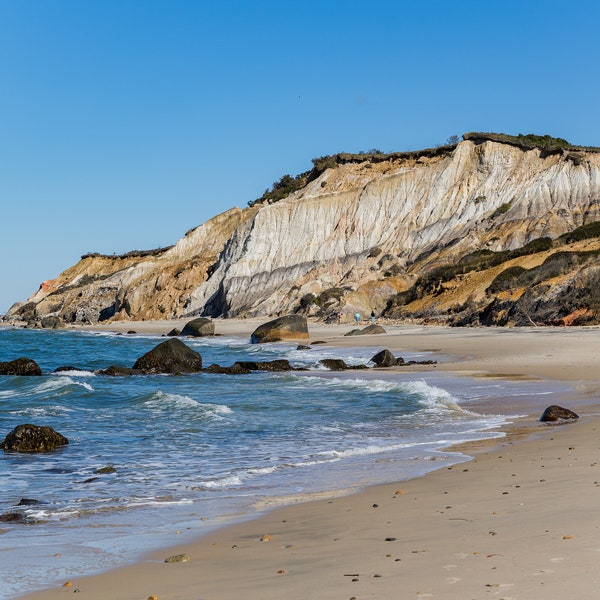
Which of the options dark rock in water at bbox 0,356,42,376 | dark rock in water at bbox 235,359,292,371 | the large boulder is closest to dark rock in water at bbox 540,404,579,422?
dark rock in water at bbox 235,359,292,371

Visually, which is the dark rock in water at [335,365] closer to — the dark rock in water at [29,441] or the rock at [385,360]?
the rock at [385,360]

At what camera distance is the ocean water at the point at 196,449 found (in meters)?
7.41

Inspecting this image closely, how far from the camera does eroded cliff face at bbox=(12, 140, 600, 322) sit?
177 feet

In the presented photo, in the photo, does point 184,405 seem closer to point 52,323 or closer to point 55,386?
point 55,386

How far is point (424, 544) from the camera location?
561 centimetres

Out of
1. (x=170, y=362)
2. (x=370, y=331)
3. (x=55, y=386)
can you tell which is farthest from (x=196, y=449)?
(x=370, y=331)

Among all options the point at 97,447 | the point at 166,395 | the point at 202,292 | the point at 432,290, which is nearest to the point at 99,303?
the point at 202,292

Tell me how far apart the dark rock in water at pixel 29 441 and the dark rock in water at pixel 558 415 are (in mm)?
7537

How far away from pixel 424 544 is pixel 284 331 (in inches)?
1342

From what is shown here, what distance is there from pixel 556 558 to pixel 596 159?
5760cm

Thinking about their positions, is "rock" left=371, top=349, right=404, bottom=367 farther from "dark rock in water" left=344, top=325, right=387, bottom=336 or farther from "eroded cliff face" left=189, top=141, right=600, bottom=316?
"eroded cliff face" left=189, top=141, right=600, bottom=316

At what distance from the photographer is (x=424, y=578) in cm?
464

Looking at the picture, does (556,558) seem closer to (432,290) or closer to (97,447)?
(97,447)

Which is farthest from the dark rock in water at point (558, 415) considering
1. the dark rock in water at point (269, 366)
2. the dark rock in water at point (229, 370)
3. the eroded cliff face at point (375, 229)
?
the eroded cliff face at point (375, 229)
